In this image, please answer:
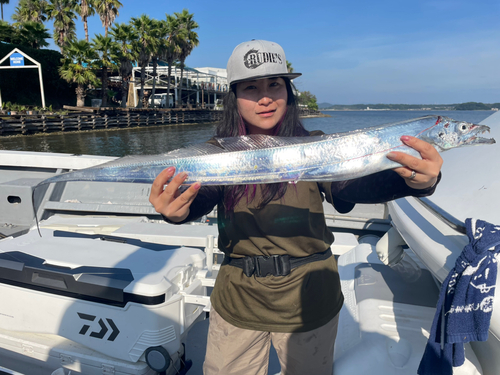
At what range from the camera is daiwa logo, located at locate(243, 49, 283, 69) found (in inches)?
70.6

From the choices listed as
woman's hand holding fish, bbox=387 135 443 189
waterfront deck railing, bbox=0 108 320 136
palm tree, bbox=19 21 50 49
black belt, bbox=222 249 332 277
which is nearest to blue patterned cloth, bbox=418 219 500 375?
woman's hand holding fish, bbox=387 135 443 189

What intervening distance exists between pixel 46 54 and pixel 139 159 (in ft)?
154

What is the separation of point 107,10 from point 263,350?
47.9m

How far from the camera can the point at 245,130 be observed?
208 centimetres

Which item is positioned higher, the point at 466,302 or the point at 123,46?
the point at 123,46

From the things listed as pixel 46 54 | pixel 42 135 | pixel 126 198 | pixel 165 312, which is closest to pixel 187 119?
pixel 46 54

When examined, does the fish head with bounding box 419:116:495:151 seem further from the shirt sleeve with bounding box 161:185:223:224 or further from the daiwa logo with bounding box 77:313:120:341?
the daiwa logo with bounding box 77:313:120:341

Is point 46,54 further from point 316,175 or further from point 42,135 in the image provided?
point 316,175

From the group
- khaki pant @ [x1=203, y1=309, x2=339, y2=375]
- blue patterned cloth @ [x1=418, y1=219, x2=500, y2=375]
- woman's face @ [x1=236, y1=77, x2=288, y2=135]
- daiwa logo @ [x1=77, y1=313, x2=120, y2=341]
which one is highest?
woman's face @ [x1=236, y1=77, x2=288, y2=135]

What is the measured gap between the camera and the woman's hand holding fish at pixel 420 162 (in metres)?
1.52

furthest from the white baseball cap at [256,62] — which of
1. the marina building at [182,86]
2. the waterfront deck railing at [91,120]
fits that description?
the marina building at [182,86]

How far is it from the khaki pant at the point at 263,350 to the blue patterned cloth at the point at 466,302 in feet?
1.78

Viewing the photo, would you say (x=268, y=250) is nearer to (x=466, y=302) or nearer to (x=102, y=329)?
(x=466, y=302)

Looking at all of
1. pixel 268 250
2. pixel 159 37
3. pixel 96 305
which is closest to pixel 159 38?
pixel 159 37
